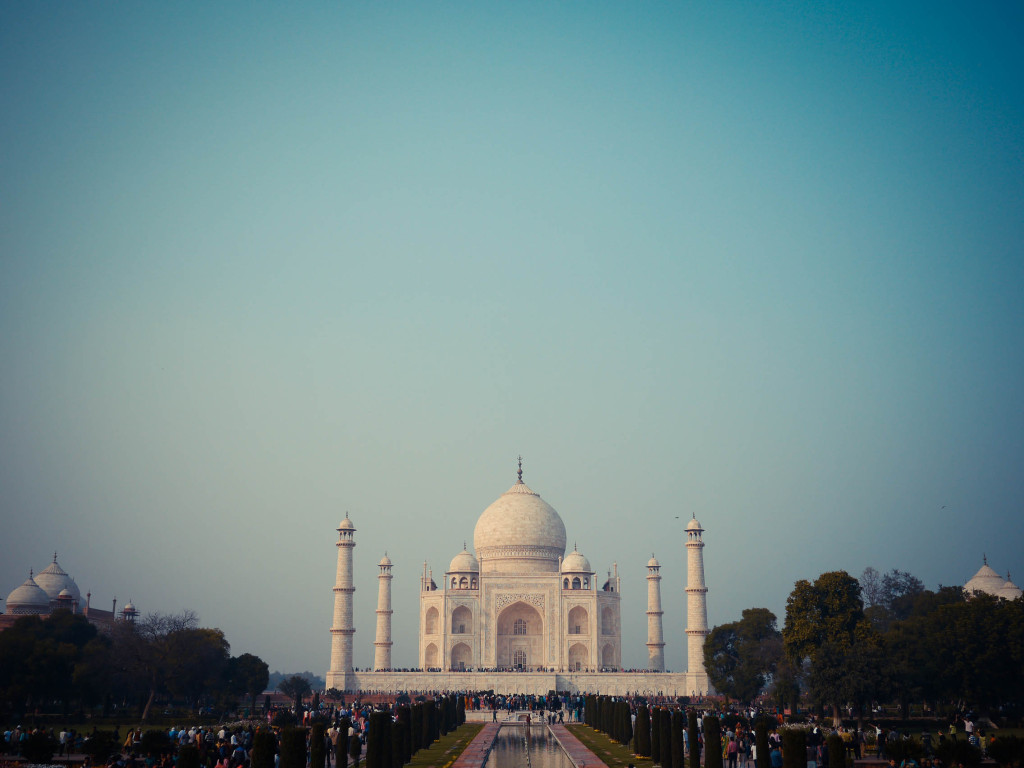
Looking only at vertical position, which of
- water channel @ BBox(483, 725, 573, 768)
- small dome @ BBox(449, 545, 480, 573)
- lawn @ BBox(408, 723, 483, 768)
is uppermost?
small dome @ BBox(449, 545, 480, 573)

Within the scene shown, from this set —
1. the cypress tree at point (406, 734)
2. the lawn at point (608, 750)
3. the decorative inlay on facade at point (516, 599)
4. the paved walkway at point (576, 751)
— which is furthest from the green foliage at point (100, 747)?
the decorative inlay on facade at point (516, 599)

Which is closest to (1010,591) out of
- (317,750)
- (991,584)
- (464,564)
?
(991,584)

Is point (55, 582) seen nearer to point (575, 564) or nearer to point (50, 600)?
point (50, 600)

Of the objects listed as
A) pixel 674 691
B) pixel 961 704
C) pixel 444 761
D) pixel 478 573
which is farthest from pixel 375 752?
pixel 478 573

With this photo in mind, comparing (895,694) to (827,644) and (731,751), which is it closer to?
(827,644)

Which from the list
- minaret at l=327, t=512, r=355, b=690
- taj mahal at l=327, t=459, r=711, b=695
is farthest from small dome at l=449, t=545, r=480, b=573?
minaret at l=327, t=512, r=355, b=690

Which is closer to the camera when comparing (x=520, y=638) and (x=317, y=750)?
(x=317, y=750)

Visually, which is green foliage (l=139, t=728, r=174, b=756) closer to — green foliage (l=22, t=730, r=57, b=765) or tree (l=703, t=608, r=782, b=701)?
green foliage (l=22, t=730, r=57, b=765)
